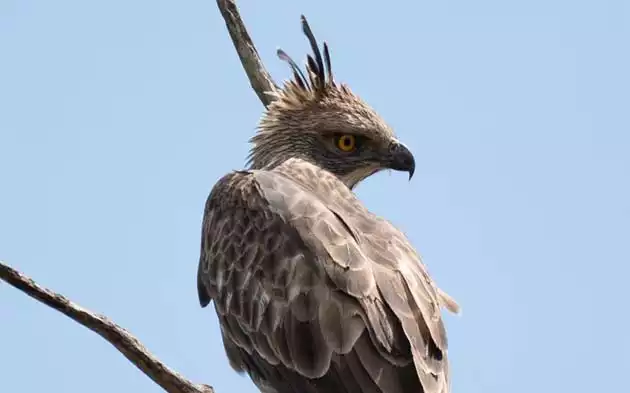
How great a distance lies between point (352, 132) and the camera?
10508mm

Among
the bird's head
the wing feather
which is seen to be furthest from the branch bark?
the bird's head

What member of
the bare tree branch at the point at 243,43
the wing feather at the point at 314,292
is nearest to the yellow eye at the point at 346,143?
the bare tree branch at the point at 243,43

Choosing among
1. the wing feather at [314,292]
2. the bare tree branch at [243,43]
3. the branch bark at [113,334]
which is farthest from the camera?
the bare tree branch at [243,43]

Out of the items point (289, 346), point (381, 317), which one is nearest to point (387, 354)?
point (381, 317)

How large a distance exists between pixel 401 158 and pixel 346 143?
0.52m

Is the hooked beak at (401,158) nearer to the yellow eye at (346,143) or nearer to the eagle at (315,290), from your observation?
the yellow eye at (346,143)

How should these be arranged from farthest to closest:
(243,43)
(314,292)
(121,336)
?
1. (243,43)
2. (314,292)
3. (121,336)

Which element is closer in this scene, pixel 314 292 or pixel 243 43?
pixel 314 292

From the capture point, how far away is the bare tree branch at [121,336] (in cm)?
625

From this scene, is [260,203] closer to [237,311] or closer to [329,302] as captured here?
[237,311]

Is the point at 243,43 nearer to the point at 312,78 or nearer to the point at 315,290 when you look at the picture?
the point at 312,78

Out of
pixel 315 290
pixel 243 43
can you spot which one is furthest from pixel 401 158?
pixel 315 290

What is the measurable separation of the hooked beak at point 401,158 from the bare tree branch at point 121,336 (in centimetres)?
470

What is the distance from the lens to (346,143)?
10594mm
